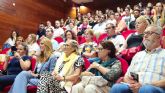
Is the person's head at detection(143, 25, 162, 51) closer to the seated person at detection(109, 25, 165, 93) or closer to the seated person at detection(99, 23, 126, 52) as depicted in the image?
the seated person at detection(109, 25, 165, 93)

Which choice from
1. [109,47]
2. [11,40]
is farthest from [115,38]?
[11,40]

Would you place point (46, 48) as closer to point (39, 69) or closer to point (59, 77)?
point (39, 69)

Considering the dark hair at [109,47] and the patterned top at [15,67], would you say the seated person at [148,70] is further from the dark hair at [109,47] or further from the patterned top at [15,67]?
the patterned top at [15,67]

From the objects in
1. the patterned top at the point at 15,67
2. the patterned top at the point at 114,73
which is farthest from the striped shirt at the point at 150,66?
the patterned top at the point at 15,67

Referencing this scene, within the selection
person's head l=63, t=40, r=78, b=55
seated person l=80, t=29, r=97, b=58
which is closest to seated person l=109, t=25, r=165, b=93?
person's head l=63, t=40, r=78, b=55

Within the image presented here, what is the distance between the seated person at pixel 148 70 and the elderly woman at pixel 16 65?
152cm

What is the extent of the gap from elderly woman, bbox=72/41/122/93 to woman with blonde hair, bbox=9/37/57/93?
551mm

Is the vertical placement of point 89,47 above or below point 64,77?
above

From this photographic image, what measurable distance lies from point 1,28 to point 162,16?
3.41 m

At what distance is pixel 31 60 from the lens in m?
3.49

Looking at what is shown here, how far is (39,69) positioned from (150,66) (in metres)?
1.35

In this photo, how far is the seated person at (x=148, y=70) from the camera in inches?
77.9

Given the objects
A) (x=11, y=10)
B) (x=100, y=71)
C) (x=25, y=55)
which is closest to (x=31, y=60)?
(x=25, y=55)

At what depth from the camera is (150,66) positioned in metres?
2.17
